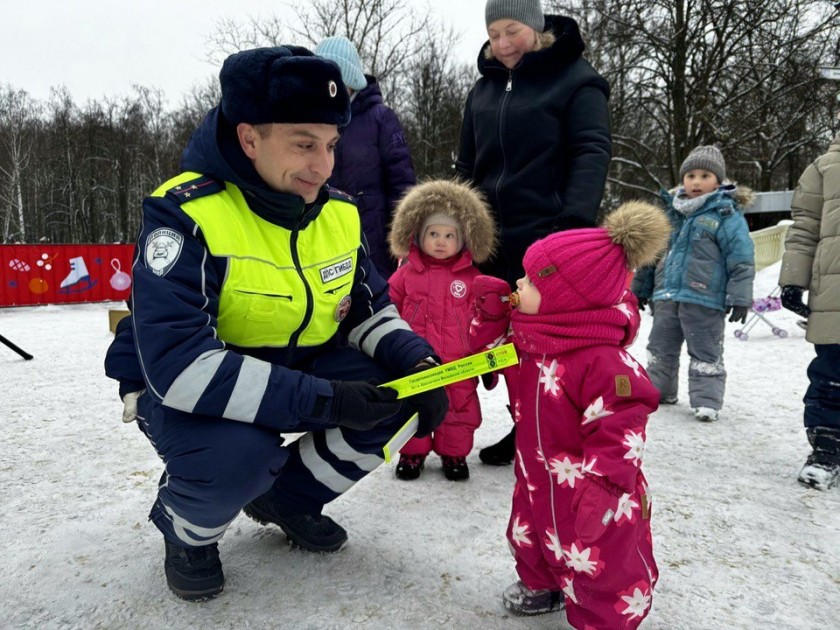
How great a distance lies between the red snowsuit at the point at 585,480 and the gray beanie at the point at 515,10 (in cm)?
150

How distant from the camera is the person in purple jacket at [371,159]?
3496mm

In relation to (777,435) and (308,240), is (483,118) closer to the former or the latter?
(308,240)

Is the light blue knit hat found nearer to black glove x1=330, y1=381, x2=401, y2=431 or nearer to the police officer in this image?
the police officer

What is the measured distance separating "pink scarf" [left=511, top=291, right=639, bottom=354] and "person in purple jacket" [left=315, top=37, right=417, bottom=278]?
1.93 metres

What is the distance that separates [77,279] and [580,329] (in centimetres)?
1149

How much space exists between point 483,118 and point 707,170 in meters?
2.04

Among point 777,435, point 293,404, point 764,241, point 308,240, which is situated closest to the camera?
point 293,404

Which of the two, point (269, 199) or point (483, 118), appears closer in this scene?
point (269, 199)

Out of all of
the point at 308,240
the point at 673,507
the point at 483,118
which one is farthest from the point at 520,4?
the point at 673,507

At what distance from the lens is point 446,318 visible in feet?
9.56

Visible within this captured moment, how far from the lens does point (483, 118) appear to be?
9.26 ft

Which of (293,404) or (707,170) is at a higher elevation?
(707,170)

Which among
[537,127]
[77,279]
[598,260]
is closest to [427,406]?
[598,260]

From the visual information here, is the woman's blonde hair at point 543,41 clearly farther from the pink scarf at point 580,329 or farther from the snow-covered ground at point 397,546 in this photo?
the snow-covered ground at point 397,546
